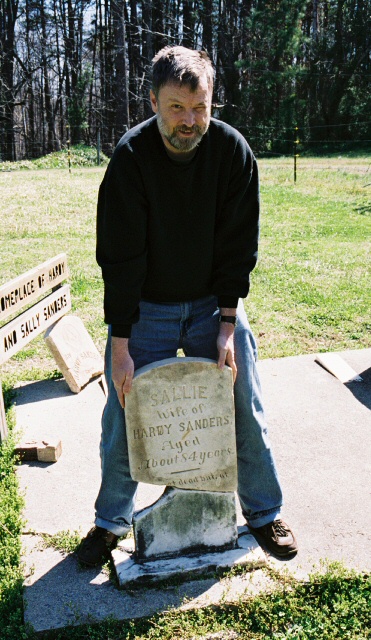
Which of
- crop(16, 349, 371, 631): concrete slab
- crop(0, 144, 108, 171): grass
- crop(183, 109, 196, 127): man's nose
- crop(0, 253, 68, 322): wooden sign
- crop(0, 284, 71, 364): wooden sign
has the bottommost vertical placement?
crop(16, 349, 371, 631): concrete slab

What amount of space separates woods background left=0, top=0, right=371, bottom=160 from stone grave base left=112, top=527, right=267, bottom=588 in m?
21.6

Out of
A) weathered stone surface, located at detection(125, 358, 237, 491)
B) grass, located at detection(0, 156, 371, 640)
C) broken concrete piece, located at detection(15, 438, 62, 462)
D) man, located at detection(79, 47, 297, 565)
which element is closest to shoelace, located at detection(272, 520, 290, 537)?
man, located at detection(79, 47, 297, 565)

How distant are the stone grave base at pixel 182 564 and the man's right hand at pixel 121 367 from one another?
2.23 ft

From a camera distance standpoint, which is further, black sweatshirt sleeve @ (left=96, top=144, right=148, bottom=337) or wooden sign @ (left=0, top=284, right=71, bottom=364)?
wooden sign @ (left=0, top=284, right=71, bottom=364)

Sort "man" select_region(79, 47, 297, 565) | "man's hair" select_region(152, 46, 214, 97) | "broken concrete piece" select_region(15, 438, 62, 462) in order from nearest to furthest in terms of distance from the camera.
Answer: "man's hair" select_region(152, 46, 214, 97) → "man" select_region(79, 47, 297, 565) → "broken concrete piece" select_region(15, 438, 62, 462)

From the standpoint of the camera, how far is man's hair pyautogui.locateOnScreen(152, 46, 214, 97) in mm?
2137

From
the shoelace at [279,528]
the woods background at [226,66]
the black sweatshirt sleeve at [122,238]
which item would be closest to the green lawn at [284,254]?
the shoelace at [279,528]

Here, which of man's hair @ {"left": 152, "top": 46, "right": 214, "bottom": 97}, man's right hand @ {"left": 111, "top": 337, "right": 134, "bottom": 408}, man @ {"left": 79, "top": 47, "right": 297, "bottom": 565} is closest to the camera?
man's hair @ {"left": 152, "top": 46, "right": 214, "bottom": 97}

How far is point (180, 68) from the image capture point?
2135mm

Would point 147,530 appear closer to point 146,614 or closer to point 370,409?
point 146,614

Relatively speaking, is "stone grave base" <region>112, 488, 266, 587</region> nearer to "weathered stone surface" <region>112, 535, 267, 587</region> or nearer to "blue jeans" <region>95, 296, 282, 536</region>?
"weathered stone surface" <region>112, 535, 267, 587</region>

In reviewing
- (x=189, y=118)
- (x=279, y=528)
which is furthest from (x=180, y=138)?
(x=279, y=528)

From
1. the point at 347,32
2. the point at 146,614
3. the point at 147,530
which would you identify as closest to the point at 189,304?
the point at 147,530

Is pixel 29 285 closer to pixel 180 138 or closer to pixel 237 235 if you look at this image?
pixel 237 235
